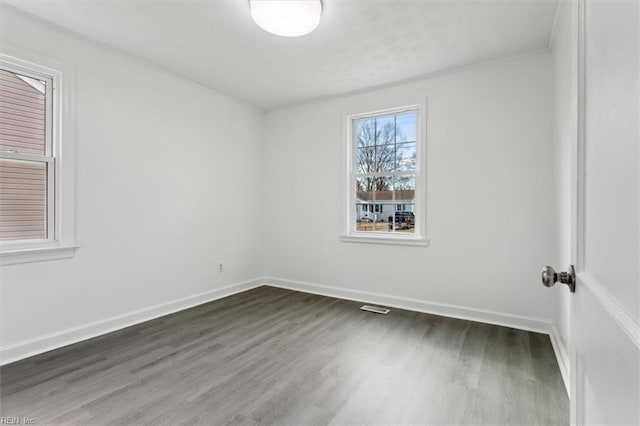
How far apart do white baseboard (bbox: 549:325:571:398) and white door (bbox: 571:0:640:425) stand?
154 cm

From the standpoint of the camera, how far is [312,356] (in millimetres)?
2510

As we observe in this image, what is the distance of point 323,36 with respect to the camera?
2.77 m

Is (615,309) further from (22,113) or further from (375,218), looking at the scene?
(22,113)

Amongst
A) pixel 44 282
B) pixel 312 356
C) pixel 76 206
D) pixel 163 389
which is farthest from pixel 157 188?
pixel 312 356

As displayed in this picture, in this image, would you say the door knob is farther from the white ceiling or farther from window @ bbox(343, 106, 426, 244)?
window @ bbox(343, 106, 426, 244)

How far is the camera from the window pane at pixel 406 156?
12.4 ft

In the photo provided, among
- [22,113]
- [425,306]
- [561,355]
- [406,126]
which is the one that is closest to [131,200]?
[22,113]

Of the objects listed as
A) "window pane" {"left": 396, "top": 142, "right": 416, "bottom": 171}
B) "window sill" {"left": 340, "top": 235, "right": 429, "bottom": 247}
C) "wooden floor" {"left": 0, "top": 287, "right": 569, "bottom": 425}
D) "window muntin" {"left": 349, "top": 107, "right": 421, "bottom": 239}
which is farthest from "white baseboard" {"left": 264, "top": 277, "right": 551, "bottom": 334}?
"window pane" {"left": 396, "top": 142, "right": 416, "bottom": 171}

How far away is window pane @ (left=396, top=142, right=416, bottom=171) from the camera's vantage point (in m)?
3.79

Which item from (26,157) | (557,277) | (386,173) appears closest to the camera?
(557,277)

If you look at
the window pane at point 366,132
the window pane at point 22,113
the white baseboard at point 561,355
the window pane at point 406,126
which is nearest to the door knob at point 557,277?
the white baseboard at point 561,355

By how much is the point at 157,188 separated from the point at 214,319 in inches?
60.6

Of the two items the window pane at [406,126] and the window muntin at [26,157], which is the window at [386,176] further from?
the window muntin at [26,157]

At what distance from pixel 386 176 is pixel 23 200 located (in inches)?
141
